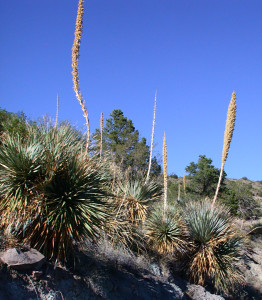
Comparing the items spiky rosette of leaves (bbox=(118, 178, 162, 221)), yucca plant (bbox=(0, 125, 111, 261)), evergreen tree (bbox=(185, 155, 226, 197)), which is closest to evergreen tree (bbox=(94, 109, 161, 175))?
evergreen tree (bbox=(185, 155, 226, 197))

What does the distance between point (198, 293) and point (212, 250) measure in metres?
1.56

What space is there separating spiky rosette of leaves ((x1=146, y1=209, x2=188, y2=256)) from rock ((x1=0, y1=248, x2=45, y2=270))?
6066 mm

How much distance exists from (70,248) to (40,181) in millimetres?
1796

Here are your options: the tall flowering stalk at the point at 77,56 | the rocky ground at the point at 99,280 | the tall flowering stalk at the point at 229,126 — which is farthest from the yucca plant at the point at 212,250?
the tall flowering stalk at the point at 77,56

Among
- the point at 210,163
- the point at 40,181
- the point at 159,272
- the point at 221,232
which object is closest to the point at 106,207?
the point at 40,181

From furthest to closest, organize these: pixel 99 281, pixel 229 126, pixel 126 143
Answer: pixel 126 143 < pixel 229 126 < pixel 99 281

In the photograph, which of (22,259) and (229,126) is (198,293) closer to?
(229,126)

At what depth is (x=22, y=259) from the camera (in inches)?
303

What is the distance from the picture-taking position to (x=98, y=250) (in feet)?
36.0


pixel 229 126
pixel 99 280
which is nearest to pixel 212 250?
pixel 229 126

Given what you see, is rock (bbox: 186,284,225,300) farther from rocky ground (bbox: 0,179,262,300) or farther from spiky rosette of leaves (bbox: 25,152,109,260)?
spiky rosette of leaves (bbox: 25,152,109,260)

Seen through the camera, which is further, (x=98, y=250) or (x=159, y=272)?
(x=159, y=272)

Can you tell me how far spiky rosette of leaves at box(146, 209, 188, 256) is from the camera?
1332 centimetres

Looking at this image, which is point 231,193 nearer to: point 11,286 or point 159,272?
point 159,272
